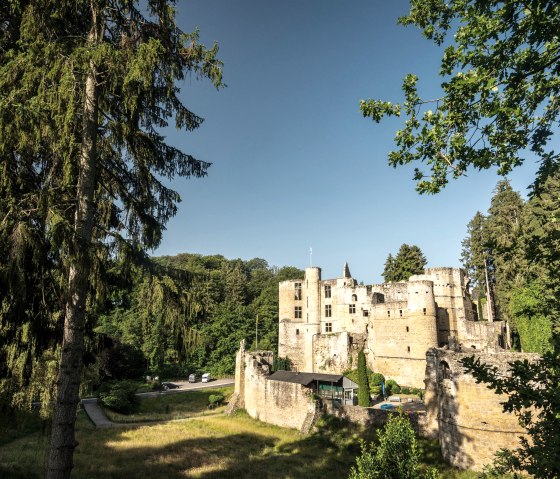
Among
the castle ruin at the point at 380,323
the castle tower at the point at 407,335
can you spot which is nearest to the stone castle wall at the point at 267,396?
the castle ruin at the point at 380,323

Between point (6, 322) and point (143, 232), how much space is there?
3.24 meters

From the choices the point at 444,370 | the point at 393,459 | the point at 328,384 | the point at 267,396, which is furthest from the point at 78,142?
the point at 328,384

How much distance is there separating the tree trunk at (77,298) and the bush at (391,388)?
32961mm

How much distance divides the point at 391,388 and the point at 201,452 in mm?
22218

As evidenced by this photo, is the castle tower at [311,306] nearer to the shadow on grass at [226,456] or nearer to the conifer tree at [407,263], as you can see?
the conifer tree at [407,263]

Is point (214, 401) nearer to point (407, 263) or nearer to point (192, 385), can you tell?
point (192, 385)

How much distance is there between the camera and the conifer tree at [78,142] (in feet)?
20.6

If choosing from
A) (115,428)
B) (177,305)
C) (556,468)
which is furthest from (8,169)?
(115,428)

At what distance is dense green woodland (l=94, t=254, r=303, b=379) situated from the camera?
27.2 ft

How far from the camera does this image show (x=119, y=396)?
29.5m

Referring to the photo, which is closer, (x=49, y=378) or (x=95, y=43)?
(x=95, y=43)

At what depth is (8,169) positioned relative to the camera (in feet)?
22.9

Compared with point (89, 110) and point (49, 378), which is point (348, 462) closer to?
point (49, 378)

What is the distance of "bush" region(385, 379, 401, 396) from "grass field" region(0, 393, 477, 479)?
14617 mm
